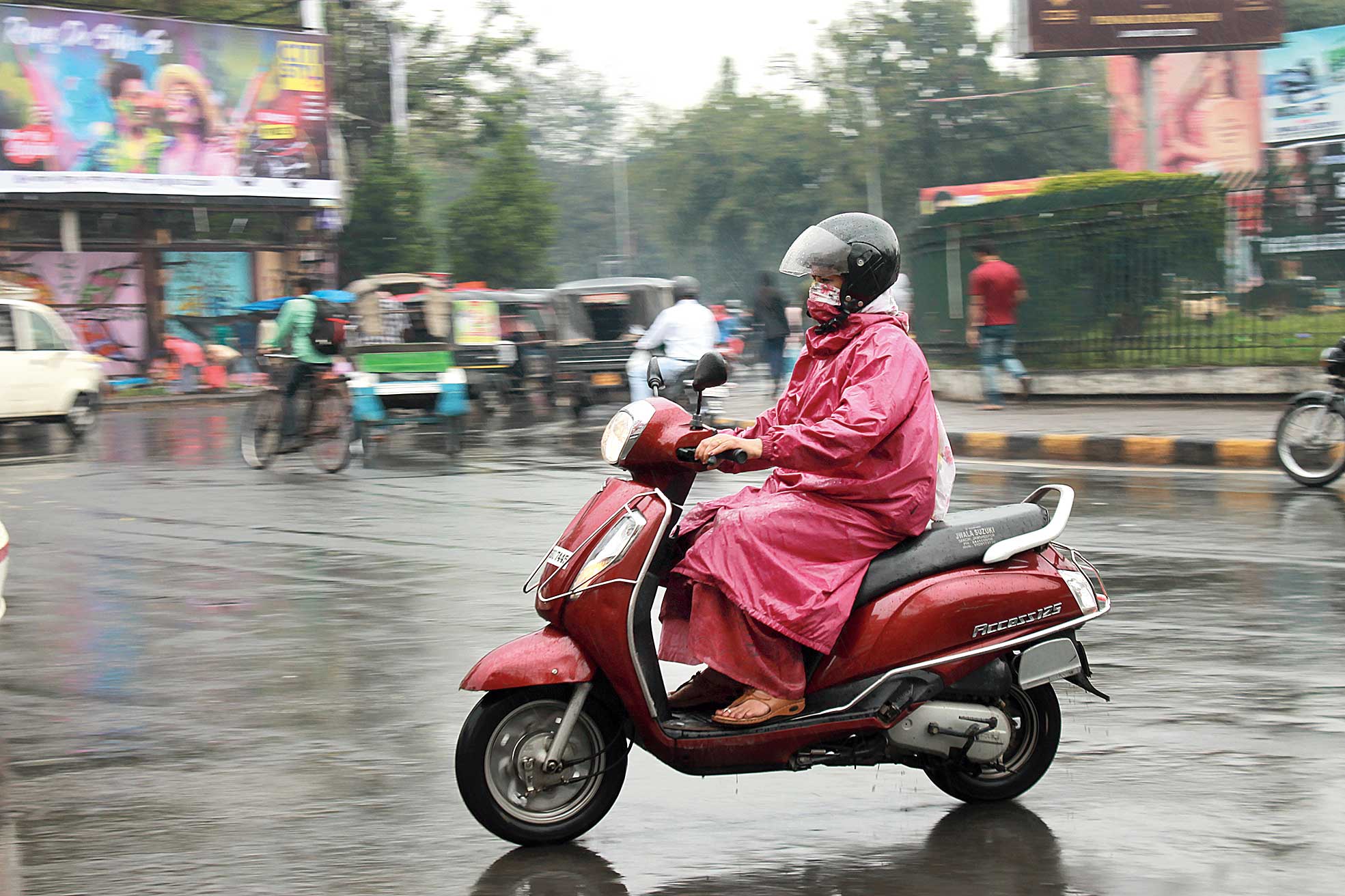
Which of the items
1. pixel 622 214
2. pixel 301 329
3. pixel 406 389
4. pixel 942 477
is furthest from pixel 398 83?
pixel 622 214

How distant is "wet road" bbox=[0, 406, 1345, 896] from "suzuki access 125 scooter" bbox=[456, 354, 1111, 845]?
221mm

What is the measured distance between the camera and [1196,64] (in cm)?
4959

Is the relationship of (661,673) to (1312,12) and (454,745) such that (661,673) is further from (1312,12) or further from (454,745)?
(1312,12)

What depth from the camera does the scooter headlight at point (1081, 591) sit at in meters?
4.46

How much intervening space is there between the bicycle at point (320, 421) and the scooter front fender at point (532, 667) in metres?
10.6

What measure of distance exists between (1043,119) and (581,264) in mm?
29906

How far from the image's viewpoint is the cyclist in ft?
48.0

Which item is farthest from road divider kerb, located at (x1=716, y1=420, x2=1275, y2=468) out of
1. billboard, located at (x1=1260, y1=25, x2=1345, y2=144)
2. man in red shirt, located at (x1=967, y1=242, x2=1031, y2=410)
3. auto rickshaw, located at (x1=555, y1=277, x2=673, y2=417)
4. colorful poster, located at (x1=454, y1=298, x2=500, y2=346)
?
billboard, located at (x1=1260, y1=25, x2=1345, y2=144)

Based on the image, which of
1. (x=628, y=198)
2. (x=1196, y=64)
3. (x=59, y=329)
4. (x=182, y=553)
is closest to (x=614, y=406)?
(x=59, y=329)

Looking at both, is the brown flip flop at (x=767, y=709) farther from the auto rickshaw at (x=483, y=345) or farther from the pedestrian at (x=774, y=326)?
the pedestrian at (x=774, y=326)

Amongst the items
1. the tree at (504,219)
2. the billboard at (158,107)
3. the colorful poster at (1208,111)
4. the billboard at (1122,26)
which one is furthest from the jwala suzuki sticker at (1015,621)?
the colorful poster at (1208,111)

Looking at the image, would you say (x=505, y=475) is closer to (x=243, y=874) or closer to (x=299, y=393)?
(x=299, y=393)

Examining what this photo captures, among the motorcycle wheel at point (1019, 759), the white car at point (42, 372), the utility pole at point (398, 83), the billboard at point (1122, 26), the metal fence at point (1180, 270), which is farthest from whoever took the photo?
the utility pole at point (398, 83)

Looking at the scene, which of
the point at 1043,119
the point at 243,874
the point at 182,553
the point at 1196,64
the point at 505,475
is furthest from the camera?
the point at 1043,119
